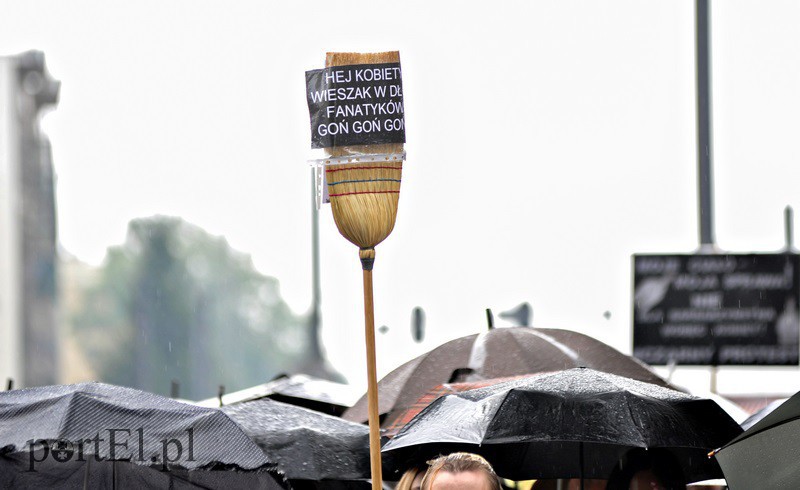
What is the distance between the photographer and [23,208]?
1308 inches

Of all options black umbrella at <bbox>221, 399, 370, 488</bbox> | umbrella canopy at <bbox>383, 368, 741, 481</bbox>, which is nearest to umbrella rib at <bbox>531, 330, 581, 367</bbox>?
black umbrella at <bbox>221, 399, 370, 488</bbox>

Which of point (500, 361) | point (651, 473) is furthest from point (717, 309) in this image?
point (651, 473)

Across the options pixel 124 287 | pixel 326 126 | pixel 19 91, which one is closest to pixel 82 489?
pixel 326 126

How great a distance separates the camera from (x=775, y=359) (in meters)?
13.7

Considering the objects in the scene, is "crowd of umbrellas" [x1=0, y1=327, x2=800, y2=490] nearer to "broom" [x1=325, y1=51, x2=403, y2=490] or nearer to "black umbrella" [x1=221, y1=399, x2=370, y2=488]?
"black umbrella" [x1=221, y1=399, x2=370, y2=488]

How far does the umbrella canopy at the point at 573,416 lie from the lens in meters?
7.68

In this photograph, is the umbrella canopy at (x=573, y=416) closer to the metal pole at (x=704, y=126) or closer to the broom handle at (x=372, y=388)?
the broom handle at (x=372, y=388)

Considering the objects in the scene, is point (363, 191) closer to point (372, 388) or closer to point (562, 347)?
point (372, 388)

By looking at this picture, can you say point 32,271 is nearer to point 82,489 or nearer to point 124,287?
point 82,489

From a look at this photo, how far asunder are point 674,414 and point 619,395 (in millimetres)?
298

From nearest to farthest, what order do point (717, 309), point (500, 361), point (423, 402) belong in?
point (423, 402) < point (500, 361) < point (717, 309)

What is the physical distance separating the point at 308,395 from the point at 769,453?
5496mm

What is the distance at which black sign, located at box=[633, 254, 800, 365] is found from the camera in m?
13.7

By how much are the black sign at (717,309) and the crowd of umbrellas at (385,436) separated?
4287 millimetres
